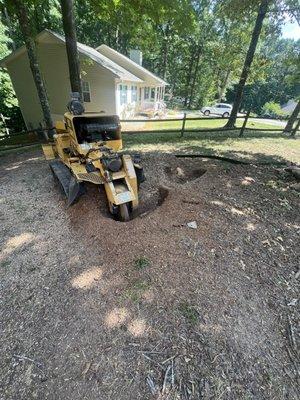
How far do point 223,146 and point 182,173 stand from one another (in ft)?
11.7

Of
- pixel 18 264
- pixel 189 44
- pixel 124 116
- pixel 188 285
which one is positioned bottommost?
pixel 124 116

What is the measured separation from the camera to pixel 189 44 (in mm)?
33906

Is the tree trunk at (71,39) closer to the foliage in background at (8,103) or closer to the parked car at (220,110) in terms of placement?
the foliage in background at (8,103)

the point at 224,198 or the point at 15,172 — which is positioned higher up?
the point at 224,198

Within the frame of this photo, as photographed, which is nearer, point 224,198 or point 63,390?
point 63,390

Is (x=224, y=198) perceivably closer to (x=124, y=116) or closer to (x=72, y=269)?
(x=72, y=269)

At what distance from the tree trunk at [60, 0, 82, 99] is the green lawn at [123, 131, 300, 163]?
2991mm

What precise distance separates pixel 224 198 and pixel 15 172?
6102 mm

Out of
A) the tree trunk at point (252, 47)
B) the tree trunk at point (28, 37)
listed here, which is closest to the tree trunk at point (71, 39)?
the tree trunk at point (28, 37)

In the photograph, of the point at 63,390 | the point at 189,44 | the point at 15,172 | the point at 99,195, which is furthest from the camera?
the point at 189,44

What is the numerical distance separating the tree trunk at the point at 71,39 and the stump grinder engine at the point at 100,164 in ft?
13.0

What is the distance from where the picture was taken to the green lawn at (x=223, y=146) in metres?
8.37

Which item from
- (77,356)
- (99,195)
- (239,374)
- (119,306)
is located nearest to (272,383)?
(239,374)

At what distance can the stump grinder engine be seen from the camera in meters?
4.43
